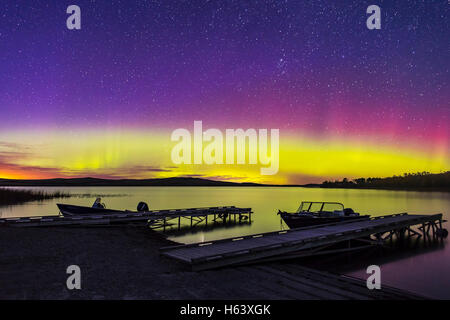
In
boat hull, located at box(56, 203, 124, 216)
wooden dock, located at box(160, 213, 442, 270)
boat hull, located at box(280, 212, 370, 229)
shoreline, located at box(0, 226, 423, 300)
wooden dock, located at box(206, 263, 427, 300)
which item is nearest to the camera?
shoreline, located at box(0, 226, 423, 300)

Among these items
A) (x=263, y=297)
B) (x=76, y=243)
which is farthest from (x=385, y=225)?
(x=76, y=243)

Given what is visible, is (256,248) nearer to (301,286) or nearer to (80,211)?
(301,286)

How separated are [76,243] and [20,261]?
3.87m

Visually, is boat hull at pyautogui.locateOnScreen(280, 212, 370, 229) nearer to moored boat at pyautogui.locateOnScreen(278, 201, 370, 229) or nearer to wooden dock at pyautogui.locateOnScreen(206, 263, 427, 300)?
moored boat at pyautogui.locateOnScreen(278, 201, 370, 229)

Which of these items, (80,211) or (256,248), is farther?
(80,211)

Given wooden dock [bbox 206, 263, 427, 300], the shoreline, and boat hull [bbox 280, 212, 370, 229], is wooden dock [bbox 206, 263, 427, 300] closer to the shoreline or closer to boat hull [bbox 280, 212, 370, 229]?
the shoreline

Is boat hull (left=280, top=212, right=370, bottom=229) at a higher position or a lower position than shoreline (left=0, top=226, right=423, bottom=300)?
lower

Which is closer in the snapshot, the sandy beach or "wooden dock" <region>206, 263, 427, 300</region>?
the sandy beach

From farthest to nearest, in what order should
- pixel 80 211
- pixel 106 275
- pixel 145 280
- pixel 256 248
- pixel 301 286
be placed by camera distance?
pixel 80 211 < pixel 256 248 < pixel 106 275 < pixel 145 280 < pixel 301 286

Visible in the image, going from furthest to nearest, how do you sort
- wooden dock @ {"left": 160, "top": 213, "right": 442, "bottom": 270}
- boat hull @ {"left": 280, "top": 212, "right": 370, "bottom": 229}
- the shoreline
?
1. boat hull @ {"left": 280, "top": 212, "right": 370, "bottom": 229}
2. wooden dock @ {"left": 160, "top": 213, "right": 442, "bottom": 270}
3. the shoreline

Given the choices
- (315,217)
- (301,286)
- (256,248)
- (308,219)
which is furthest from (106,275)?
(315,217)

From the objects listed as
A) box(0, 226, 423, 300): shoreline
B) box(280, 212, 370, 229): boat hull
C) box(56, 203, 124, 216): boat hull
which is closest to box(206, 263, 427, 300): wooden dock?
box(0, 226, 423, 300): shoreline

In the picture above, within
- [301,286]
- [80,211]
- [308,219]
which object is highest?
[301,286]
